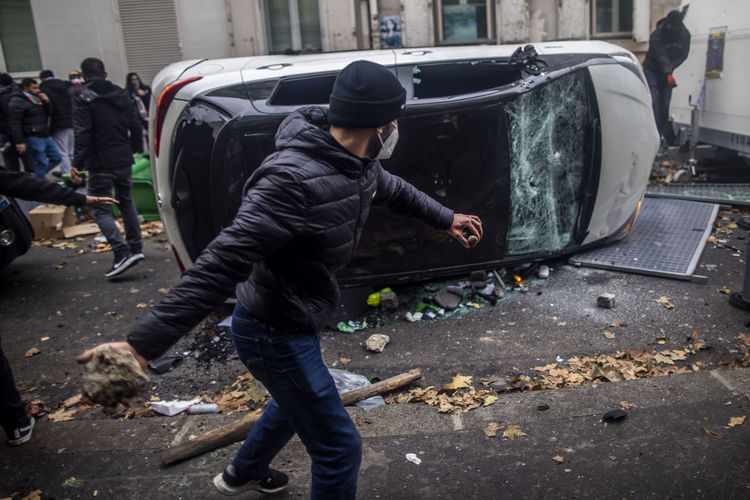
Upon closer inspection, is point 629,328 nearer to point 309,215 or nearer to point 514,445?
point 514,445

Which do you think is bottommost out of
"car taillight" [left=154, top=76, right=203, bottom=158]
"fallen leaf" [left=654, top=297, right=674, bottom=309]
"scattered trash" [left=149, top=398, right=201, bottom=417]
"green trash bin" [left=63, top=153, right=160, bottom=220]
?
"scattered trash" [left=149, top=398, right=201, bottom=417]

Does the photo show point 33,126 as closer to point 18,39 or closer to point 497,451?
point 18,39

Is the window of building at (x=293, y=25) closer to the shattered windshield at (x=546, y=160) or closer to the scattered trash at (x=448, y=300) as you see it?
the shattered windshield at (x=546, y=160)

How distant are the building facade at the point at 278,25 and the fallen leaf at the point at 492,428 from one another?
10.8 meters

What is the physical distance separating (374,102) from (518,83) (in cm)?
282

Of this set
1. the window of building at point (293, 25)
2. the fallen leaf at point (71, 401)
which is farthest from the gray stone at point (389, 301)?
the window of building at point (293, 25)

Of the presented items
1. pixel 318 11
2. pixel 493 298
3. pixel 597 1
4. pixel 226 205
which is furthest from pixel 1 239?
pixel 597 1

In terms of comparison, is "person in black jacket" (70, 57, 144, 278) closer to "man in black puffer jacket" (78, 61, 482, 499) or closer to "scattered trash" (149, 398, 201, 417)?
"scattered trash" (149, 398, 201, 417)

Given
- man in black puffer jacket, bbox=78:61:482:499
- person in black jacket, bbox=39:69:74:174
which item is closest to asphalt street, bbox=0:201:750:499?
man in black puffer jacket, bbox=78:61:482:499

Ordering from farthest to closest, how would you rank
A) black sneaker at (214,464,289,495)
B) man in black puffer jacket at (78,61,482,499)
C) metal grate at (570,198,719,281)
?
1. metal grate at (570,198,719,281)
2. black sneaker at (214,464,289,495)
3. man in black puffer jacket at (78,61,482,499)

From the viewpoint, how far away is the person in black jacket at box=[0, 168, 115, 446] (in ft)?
11.3

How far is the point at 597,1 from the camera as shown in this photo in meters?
13.4

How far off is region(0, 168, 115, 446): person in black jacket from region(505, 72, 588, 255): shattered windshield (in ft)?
9.53

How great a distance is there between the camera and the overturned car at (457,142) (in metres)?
4.41
